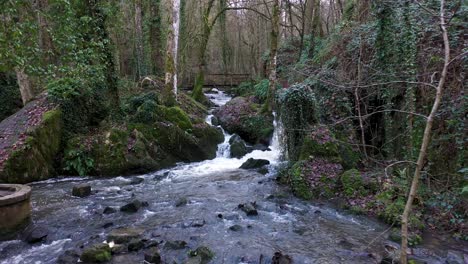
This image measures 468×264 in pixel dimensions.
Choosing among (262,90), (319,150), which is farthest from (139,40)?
(319,150)

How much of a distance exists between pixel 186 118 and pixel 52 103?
4.86m

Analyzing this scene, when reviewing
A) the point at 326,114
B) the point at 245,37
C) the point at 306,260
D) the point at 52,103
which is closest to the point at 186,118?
the point at 52,103

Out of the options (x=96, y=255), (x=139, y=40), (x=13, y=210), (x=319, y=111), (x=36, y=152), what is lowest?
(x=96, y=255)

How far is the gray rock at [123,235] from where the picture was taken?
19.5ft

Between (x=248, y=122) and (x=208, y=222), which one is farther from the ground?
(x=248, y=122)

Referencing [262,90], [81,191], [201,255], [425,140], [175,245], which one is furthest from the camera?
[262,90]

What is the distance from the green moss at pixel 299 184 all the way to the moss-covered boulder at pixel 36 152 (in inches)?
295

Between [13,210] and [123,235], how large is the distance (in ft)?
6.70

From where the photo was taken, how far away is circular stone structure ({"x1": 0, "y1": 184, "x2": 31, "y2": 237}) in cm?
591

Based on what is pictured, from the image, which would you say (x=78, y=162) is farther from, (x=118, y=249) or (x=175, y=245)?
(x=175, y=245)

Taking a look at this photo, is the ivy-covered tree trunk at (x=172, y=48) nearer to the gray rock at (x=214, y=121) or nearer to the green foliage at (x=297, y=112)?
the gray rock at (x=214, y=121)

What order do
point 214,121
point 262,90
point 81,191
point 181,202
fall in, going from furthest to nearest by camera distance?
point 262,90 → point 214,121 → point 81,191 → point 181,202

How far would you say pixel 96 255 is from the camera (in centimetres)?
524

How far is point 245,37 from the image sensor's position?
3259 cm
